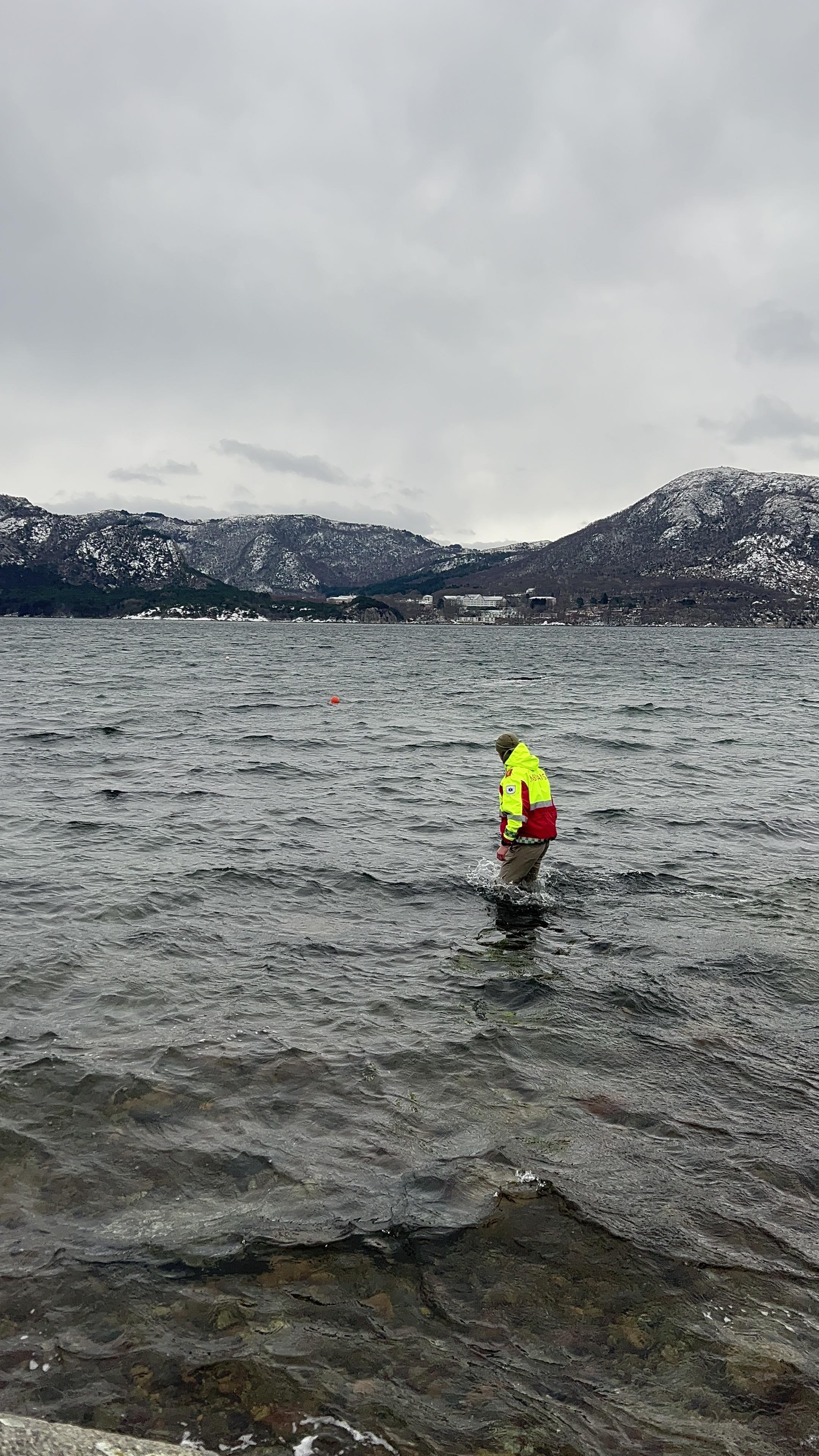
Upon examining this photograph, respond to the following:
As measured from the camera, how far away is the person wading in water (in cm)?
1320

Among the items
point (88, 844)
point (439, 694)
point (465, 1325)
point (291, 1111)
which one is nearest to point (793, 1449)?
point (465, 1325)

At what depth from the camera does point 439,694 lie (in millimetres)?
56062

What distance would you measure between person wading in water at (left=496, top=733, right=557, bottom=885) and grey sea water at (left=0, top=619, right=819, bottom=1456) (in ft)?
2.34

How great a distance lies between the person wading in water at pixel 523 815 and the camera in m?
13.2

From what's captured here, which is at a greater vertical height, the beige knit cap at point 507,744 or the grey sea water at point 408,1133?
the beige knit cap at point 507,744

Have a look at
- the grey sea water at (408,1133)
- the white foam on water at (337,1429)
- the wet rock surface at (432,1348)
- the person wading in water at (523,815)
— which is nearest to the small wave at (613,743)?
the grey sea water at (408,1133)

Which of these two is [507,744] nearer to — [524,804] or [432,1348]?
[524,804]

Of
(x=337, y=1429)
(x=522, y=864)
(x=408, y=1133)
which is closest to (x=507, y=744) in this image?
(x=522, y=864)

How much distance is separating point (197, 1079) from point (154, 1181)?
142 centimetres

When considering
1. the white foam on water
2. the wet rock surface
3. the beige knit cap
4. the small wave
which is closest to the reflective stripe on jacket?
the beige knit cap

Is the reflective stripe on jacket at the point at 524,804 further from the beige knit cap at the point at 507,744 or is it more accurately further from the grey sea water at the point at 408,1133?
the grey sea water at the point at 408,1133

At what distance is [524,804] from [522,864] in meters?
1.03

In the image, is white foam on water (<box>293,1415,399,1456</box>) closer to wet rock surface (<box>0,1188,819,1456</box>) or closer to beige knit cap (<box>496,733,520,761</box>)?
wet rock surface (<box>0,1188,819,1456</box>)

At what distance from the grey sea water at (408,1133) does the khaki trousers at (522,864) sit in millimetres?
312
